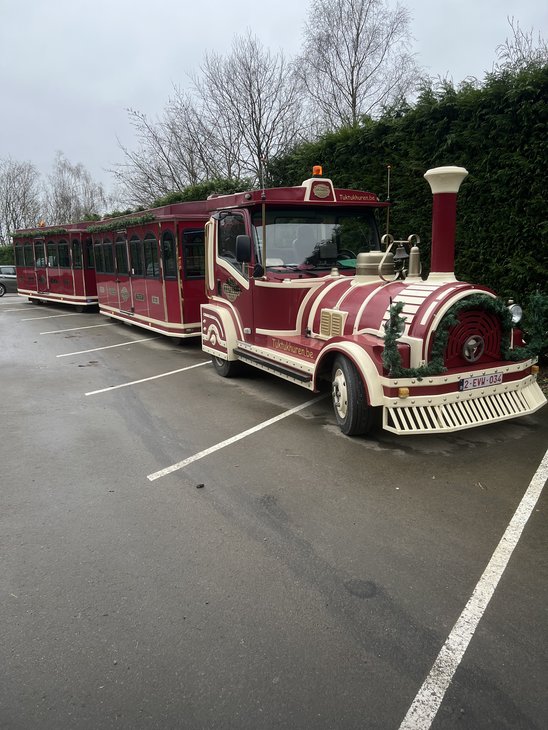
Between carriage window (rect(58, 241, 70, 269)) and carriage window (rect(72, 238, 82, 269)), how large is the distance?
0.43 metres

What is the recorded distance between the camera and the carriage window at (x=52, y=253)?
1811cm

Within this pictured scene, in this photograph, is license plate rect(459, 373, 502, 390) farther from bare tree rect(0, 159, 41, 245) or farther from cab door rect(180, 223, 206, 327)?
bare tree rect(0, 159, 41, 245)

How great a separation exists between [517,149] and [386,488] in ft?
17.5

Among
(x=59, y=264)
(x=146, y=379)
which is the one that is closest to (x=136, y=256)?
(x=146, y=379)

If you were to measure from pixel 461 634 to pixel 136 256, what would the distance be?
36.0ft

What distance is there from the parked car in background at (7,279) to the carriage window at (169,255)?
1923cm

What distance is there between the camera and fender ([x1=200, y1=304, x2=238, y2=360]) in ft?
24.6

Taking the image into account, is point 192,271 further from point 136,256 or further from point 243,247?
point 243,247

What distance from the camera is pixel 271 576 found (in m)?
3.08

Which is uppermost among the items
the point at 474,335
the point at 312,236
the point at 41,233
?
the point at 41,233

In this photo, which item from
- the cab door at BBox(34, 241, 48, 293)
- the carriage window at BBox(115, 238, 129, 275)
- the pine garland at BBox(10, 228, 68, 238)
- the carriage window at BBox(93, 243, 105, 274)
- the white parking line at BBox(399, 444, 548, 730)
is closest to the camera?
the white parking line at BBox(399, 444, 548, 730)

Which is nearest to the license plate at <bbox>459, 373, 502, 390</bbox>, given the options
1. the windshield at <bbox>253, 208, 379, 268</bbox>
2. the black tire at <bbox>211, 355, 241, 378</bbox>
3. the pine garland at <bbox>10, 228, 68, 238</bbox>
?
the windshield at <bbox>253, 208, 379, 268</bbox>

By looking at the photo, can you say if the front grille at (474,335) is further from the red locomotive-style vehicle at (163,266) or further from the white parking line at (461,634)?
the red locomotive-style vehicle at (163,266)

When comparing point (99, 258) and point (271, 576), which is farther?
point (99, 258)
